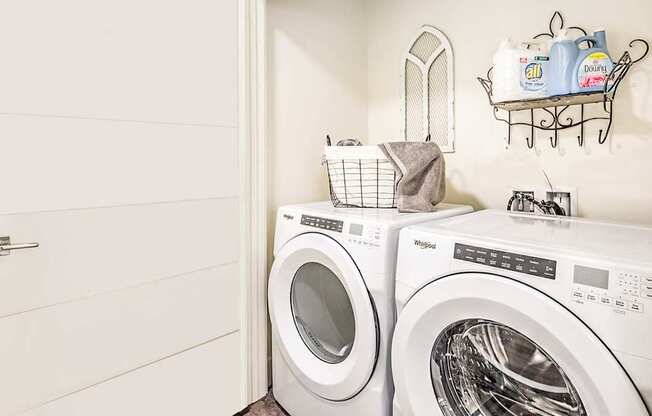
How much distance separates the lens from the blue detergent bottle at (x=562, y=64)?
1315 mm

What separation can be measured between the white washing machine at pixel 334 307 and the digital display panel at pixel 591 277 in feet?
1.77

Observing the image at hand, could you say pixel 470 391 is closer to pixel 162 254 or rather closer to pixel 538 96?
pixel 538 96

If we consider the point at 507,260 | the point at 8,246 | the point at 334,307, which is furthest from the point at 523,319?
the point at 8,246

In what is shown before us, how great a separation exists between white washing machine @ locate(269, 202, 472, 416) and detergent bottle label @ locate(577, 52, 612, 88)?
62 cm

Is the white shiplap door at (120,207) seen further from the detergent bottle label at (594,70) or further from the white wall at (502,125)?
the detergent bottle label at (594,70)

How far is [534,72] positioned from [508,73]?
0.28 feet

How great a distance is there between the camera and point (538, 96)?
1.38 meters

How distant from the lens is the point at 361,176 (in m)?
1.59

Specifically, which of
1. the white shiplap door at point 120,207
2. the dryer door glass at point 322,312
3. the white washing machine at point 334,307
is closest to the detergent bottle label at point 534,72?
the white washing machine at point 334,307

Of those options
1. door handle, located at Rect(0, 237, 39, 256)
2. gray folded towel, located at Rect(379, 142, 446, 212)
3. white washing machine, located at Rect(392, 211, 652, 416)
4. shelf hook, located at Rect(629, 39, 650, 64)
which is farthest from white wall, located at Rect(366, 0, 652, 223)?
door handle, located at Rect(0, 237, 39, 256)

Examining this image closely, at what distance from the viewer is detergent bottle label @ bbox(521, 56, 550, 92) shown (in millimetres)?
1380

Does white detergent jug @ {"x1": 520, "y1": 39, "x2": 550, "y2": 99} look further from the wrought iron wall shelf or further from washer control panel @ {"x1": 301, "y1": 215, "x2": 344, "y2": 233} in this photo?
washer control panel @ {"x1": 301, "y1": 215, "x2": 344, "y2": 233}

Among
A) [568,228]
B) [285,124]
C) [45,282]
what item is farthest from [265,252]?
[568,228]

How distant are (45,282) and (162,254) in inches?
14.5
